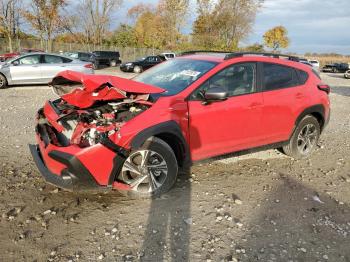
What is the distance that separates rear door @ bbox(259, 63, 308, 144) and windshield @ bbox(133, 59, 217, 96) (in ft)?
3.18

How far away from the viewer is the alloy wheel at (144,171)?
14.0 feet

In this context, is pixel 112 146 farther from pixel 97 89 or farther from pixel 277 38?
pixel 277 38

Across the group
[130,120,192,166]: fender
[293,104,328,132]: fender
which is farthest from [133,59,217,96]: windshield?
[293,104,328,132]: fender

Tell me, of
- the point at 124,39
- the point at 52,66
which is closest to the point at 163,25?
the point at 124,39

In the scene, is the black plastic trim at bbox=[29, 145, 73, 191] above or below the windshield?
below

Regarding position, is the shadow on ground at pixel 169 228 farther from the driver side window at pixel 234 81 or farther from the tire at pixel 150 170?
the driver side window at pixel 234 81

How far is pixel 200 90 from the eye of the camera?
4.67 meters

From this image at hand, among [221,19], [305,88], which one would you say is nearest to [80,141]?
[305,88]

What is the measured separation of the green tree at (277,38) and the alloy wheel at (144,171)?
2510 inches

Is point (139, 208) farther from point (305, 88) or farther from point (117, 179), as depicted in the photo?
point (305, 88)

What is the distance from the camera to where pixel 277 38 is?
211 ft

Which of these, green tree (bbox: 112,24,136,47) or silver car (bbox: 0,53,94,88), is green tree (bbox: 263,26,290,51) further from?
silver car (bbox: 0,53,94,88)

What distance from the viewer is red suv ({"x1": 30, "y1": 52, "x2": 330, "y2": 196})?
13.1 ft

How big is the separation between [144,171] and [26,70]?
11.7 m
